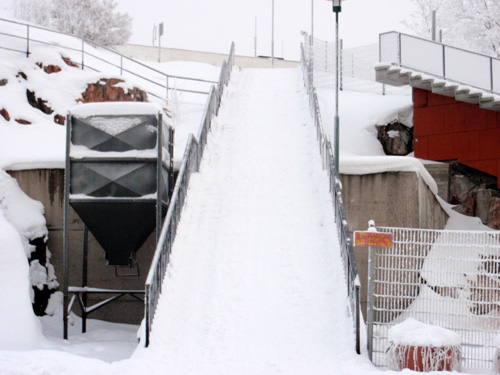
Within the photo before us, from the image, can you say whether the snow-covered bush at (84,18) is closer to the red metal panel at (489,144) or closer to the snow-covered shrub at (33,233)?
the snow-covered shrub at (33,233)

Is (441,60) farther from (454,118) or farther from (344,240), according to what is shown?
(344,240)

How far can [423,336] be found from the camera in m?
8.65

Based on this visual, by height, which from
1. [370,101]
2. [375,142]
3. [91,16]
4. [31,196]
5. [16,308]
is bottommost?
[16,308]

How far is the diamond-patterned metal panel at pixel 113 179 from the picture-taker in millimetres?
13023

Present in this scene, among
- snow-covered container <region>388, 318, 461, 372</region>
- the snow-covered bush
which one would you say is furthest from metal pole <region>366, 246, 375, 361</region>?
Result: the snow-covered bush

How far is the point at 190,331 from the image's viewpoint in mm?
9789

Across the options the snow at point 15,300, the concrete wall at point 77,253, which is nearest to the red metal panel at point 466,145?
the concrete wall at point 77,253

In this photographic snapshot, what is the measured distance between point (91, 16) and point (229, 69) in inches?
502

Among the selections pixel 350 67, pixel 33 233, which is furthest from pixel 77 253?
pixel 350 67

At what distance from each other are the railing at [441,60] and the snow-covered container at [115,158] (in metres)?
10.5

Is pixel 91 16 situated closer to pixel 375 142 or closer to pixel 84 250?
pixel 375 142

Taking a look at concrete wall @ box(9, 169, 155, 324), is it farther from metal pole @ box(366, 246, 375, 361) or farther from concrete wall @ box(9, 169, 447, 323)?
metal pole @ box(366, 246, 375, 361)

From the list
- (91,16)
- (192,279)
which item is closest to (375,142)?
(192,279)

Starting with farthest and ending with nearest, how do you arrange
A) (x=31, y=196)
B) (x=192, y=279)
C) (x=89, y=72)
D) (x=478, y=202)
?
(x=89, y=72) → (x=478, y=202) → (x=31, y=196) → (x=192, y=279)
